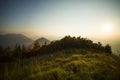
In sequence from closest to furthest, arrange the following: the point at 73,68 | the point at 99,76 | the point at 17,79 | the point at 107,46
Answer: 1. the point at 17,79
2. the point at 99,76
3. the point at 73,68
4. the point at 107,46

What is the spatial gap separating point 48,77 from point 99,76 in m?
2.52

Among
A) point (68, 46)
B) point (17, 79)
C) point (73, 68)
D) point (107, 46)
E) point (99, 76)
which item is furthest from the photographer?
point (107, 46)

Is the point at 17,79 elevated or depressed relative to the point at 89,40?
depressed

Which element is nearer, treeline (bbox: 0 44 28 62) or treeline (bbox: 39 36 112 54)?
treeline (bbox: 39 36 112 54)

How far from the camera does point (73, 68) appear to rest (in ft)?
24.3

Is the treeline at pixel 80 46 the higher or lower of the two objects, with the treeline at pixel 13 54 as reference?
higher

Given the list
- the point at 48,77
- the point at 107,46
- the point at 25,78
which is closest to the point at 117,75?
the point at 48,77

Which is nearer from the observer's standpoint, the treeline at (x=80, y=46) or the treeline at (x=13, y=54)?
the treeline at (x=80, y=46)

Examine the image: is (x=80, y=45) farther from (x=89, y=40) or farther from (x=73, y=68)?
(x=73, y=68)

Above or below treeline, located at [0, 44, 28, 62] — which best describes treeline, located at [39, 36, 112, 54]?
above

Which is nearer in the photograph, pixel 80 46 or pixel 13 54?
pixel 80 46

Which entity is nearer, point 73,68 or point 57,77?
point 57,77

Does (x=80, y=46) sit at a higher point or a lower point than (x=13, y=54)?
higher

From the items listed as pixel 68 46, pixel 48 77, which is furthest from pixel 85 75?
pixel 68 46
